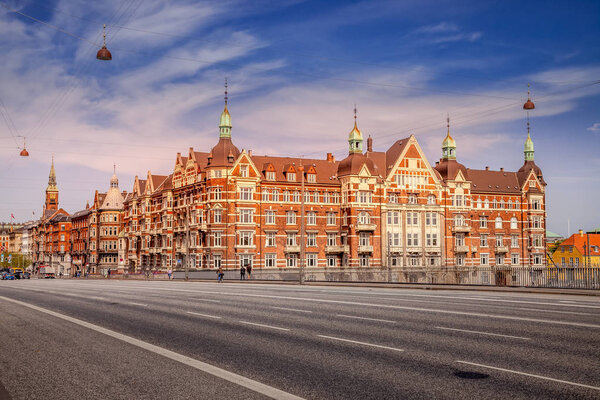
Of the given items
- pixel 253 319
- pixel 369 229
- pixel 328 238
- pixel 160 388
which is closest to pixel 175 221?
pixel 328 238

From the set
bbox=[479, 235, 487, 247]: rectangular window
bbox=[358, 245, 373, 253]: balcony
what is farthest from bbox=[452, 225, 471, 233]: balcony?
bbox=[358, 245, 373, 253]: balcony

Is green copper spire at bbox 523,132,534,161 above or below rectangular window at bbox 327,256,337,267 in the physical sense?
above

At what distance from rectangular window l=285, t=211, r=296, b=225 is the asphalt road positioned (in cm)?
5658

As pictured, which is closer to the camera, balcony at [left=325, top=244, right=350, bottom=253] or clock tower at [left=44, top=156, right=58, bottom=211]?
balcony at [left=325, top=244, right=350, bottom=253]

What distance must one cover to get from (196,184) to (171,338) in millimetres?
63403

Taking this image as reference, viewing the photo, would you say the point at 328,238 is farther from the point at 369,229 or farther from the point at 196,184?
the point at 196,184

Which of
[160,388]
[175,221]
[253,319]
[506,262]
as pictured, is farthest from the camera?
[506,262]

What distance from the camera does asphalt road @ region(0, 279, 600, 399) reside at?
8969 millimetres

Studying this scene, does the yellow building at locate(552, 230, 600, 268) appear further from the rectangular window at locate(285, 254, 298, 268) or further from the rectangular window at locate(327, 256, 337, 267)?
the rectangular window at locate(285, 254, 298, 268)

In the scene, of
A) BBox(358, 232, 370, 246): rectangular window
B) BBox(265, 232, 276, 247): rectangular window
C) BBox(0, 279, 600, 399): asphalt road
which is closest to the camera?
BBox(0, 279, 600, 399): asphalt road

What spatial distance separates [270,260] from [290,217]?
6393 mm

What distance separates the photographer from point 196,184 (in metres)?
76.7

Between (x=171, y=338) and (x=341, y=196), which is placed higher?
(x=341, y=196)

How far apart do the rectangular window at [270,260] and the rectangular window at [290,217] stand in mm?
4824
